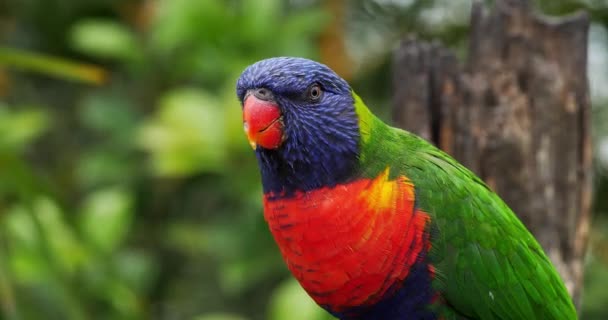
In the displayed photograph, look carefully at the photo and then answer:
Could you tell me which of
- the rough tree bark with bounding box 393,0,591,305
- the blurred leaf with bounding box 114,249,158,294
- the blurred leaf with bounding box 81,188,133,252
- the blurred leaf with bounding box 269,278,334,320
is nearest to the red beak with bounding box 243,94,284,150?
the rough tree bark with bounding box 393,0,591,305

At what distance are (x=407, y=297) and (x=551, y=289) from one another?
1.05ft

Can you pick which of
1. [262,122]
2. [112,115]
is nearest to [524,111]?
[262,122]

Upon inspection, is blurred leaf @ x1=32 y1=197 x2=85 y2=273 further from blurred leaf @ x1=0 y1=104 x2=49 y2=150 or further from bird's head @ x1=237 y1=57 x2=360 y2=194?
bird's head @ x1=237 y1=57 x2=360 y2=194

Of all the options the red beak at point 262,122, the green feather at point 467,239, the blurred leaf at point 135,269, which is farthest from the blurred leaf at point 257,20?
the red beak at point 262,122

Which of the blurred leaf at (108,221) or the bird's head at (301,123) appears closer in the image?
the bird's head at (301,123)

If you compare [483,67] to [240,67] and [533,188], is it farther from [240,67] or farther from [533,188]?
[240,67]

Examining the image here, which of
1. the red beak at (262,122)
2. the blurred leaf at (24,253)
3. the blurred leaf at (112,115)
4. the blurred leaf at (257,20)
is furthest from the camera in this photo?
the blurred leaf at (112,115)

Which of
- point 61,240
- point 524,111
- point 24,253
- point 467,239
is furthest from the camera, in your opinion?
point 61,240

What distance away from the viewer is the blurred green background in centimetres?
276

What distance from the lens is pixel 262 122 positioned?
139 cm

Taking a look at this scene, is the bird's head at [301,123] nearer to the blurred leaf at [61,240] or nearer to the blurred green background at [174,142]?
the blurred green background at [174,142]

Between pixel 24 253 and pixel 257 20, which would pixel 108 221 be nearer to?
pixel 24 253

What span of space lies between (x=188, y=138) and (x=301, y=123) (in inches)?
56.9

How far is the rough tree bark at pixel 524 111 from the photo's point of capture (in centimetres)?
195
